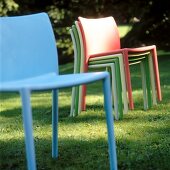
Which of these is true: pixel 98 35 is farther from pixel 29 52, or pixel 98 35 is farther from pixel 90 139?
pixel 29 52

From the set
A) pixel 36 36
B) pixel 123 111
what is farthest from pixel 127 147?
pixel 123 111

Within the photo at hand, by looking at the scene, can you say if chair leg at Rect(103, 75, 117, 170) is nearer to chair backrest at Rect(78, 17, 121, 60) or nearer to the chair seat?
the chair seat

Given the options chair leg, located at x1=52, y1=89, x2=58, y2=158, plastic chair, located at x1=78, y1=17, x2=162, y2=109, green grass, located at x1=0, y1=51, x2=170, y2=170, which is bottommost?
green grass, located at x1=0, y1=51, x2=170, y2=170

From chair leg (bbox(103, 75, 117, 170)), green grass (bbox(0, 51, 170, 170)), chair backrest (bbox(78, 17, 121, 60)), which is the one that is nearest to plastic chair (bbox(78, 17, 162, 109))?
chair backrest (bbox(78, 17, 121, 60))

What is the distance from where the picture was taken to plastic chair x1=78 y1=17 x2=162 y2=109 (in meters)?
4.41

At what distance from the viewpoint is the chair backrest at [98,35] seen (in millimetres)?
4591

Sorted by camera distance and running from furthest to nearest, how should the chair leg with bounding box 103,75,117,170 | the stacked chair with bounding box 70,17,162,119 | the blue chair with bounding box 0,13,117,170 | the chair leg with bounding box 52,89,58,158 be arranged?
the stacked chair with bounding box 70,17,162,119 < the chair leg with bounding box 52,89,58,158 < the blue chair with bounding box 0,13,117,170 < the chair leg with bounding box 103,75,117,170

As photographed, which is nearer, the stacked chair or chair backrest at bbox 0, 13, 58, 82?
chair backrest at bbox 0, 13, 58, 82

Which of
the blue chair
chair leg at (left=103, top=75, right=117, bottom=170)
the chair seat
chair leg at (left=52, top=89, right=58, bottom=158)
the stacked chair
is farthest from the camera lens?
the stacked chair

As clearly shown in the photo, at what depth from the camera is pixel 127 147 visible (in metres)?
3.31

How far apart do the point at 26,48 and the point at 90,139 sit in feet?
2.98

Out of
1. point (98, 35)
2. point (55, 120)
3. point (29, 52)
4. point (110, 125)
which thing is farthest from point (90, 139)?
point (98, 35)

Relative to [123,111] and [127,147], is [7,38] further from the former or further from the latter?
Answer: [123,111]

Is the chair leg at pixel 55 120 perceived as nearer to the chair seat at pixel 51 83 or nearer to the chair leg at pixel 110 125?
the chair seat at pixel 51 83
